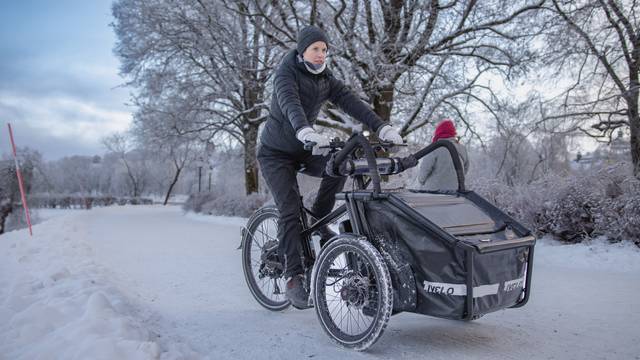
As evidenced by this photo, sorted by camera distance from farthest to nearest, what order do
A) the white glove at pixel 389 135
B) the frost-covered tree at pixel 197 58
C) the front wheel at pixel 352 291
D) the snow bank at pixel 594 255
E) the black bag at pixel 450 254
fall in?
the frost-covered tree at pixel 197 58
the snow bank at pixel 594 255
the white glove at pixel 389 135
the front wheel at pixel 352 291
the black bag at pixel 450 254

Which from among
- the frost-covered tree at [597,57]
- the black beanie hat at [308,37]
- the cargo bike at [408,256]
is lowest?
the cargo bike at [408,256]

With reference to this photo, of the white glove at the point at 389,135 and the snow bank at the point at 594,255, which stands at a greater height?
the white glove at the point at 389,135

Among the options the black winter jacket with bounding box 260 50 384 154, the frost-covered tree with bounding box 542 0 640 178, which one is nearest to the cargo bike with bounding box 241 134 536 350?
the black winter jacket with bounding box 260 50 384 154

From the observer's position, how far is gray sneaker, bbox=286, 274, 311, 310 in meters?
3.70

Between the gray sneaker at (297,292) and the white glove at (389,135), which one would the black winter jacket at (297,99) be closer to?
the white glove at (389,135)

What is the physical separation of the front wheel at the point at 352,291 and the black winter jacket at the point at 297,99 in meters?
1.03

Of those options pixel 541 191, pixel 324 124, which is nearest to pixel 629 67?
pixel 541 191

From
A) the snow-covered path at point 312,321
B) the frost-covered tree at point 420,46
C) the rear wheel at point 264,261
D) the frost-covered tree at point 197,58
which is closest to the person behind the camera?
the snow-covered path at point 312,321

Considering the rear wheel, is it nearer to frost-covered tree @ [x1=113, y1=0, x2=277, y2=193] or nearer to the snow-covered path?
the snow-covered path

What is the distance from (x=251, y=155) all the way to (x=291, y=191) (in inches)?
669

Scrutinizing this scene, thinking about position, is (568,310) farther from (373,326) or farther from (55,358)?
(55,358)

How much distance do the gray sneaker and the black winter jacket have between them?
1014 millimetres

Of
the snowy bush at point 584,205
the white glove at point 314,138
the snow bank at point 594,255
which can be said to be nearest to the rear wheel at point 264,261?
the white glove at point 314,138

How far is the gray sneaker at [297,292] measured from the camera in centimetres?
370
